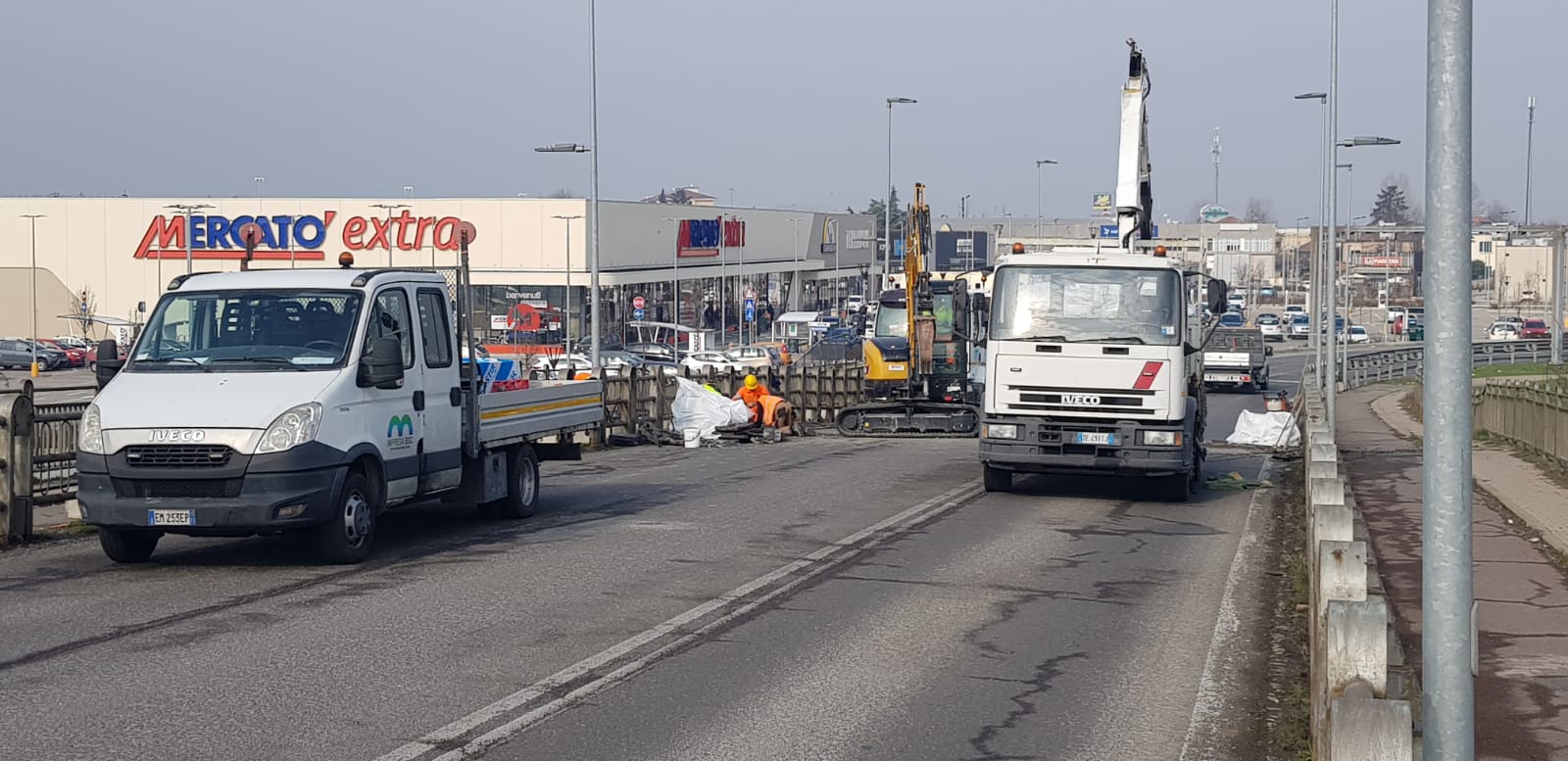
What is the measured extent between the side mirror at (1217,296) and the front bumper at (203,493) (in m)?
10.4

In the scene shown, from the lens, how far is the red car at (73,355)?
58.5 metres

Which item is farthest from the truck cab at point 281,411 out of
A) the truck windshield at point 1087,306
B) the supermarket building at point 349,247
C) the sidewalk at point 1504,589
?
the supermarket building at point 349,247

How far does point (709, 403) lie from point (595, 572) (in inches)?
671

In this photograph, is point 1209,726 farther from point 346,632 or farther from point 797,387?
point 797,387

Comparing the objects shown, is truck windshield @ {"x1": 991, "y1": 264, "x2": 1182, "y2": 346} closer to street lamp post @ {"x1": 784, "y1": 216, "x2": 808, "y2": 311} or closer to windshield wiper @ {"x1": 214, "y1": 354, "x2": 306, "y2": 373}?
windshield wiper @ {"x1": 214, "y1": 354, "x2": 306, "y2": 373}

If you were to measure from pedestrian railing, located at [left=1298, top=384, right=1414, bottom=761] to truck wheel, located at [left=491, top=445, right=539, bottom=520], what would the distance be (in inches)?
334

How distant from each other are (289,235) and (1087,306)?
51.6 meters

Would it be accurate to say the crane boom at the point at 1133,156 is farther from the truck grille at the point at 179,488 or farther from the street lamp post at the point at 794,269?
the street lamp post at the point at 794,269

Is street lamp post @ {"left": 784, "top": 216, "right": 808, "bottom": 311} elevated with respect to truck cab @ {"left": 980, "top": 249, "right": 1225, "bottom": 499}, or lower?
elevated

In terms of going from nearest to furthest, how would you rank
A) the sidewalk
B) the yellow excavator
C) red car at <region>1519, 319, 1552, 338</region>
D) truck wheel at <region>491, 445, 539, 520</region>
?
the sidewalk, truck wheel at <region>491, 445, 539, 520</region>, the yellow excavator, red car at <region>1519, 319, 1552, 338</region>

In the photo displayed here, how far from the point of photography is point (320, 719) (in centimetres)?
752

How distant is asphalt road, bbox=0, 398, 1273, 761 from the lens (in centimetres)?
743

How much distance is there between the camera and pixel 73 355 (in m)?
59.1

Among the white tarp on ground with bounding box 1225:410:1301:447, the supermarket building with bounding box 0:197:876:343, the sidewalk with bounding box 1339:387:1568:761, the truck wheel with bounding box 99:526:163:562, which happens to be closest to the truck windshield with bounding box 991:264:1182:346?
the sidewalk with bounding box 1339:387:1568:761
